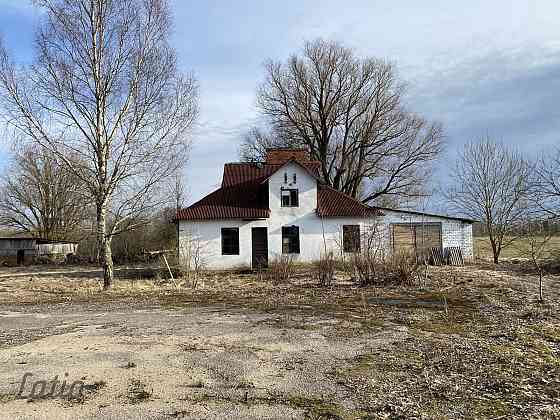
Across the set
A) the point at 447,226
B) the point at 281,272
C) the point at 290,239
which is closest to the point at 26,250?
the point at 290,239

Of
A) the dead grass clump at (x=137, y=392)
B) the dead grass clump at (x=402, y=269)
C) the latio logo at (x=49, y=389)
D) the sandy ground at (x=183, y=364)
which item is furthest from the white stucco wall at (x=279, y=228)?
the dead grass clump at (x=137, y=392)

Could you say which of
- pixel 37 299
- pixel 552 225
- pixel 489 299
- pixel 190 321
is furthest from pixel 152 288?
pixel 552 225

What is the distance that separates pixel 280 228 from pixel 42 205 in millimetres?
28628

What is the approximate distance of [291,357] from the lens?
789 centimetres

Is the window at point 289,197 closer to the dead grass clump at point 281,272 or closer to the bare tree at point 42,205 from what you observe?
the dead grass clump at point 281,272

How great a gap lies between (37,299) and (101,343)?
9561mm

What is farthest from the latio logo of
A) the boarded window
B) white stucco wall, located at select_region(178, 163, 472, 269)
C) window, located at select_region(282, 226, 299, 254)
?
the boarded window

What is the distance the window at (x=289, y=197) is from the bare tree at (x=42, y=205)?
24.4 metres

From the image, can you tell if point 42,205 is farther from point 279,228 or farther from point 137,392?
point 137,392

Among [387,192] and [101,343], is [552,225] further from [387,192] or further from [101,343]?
[387,192]

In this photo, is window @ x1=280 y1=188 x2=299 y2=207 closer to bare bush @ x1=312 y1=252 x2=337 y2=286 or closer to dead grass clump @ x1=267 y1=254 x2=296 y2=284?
dead grass clump @ x1=267 y1=254 x2=296 y2=284

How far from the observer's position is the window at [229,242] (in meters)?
26.1

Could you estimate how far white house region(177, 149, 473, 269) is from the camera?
1021 inches

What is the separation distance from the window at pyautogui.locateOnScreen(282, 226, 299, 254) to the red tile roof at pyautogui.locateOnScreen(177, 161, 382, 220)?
1386mm
